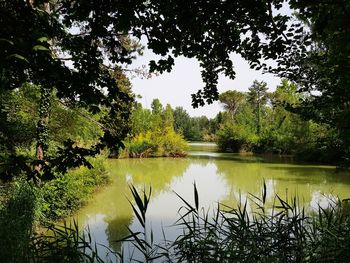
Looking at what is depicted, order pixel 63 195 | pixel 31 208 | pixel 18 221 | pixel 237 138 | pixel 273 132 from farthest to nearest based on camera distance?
pixel 237 138
pixel 273 132
pixel 63 195
pixel 31 208
pixel 18 221

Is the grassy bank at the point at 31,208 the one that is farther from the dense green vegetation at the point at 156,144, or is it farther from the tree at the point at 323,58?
the dense green vegetation at the point at 156,144

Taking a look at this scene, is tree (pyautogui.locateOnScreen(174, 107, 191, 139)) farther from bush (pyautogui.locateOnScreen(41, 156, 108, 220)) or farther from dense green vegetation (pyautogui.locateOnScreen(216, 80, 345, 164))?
bush (pyautogui.locateOnScreen(41, 156, 108, 220))

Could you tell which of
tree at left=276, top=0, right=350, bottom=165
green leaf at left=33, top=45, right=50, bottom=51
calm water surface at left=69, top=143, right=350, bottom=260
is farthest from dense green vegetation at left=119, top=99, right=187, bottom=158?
green leaf at left=33, top=45, right=50, bottom=51

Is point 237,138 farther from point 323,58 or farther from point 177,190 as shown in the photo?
point 323,58

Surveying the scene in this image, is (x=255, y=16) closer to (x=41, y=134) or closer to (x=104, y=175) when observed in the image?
(x=41, y=134)

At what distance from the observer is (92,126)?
10477 mm

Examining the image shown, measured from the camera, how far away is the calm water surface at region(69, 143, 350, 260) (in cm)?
721

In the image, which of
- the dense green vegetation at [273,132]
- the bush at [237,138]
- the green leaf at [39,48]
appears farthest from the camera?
the bush at [237,138]

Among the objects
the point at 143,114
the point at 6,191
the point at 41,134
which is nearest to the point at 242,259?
the point at 6,191

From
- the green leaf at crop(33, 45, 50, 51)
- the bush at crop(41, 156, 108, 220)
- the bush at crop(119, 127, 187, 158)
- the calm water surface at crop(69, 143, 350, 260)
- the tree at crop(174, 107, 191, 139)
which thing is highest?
the tree at crop(174, 107, 191, 139)

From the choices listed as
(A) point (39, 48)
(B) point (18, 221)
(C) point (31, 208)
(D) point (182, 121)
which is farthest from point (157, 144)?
(D) point (182, 121)

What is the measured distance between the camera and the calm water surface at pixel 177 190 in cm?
721

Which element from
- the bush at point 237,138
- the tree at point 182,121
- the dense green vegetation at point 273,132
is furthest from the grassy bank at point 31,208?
the tree at point 182,121

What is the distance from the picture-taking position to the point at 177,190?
36.8ft
